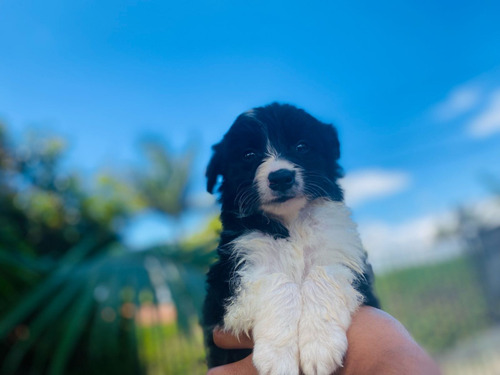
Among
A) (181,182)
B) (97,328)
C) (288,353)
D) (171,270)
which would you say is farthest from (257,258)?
(97,328)

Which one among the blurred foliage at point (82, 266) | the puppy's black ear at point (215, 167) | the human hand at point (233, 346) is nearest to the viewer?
the human hand at point (233, 346)

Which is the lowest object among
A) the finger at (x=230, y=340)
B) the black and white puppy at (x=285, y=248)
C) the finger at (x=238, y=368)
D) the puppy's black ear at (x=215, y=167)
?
the finger at (x=238, y=368)

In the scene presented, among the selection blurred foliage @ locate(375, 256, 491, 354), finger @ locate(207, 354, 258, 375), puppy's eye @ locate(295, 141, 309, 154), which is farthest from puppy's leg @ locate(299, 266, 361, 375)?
blurred foliage @ locate(375, 256, 491, 354)

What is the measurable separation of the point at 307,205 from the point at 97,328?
5.48 metres

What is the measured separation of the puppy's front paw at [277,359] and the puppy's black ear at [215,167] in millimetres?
424

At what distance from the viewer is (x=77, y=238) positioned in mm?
8297

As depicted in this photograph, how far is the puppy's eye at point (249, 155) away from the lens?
103 centimetres

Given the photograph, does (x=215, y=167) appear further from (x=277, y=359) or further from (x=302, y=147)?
(x=277, y=359)

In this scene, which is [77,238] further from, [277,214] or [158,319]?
[277,214]

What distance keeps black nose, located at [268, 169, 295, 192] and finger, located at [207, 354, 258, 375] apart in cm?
40

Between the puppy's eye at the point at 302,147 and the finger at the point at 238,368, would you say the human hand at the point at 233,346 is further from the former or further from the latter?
the puppy's eye at the point at 302,147

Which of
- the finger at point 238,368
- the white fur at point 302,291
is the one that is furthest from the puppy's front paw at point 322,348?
the finger at point 238,368

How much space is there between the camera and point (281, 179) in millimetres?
979

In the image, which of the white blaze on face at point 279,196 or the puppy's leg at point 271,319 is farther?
the white blaze on face at point 279,196
